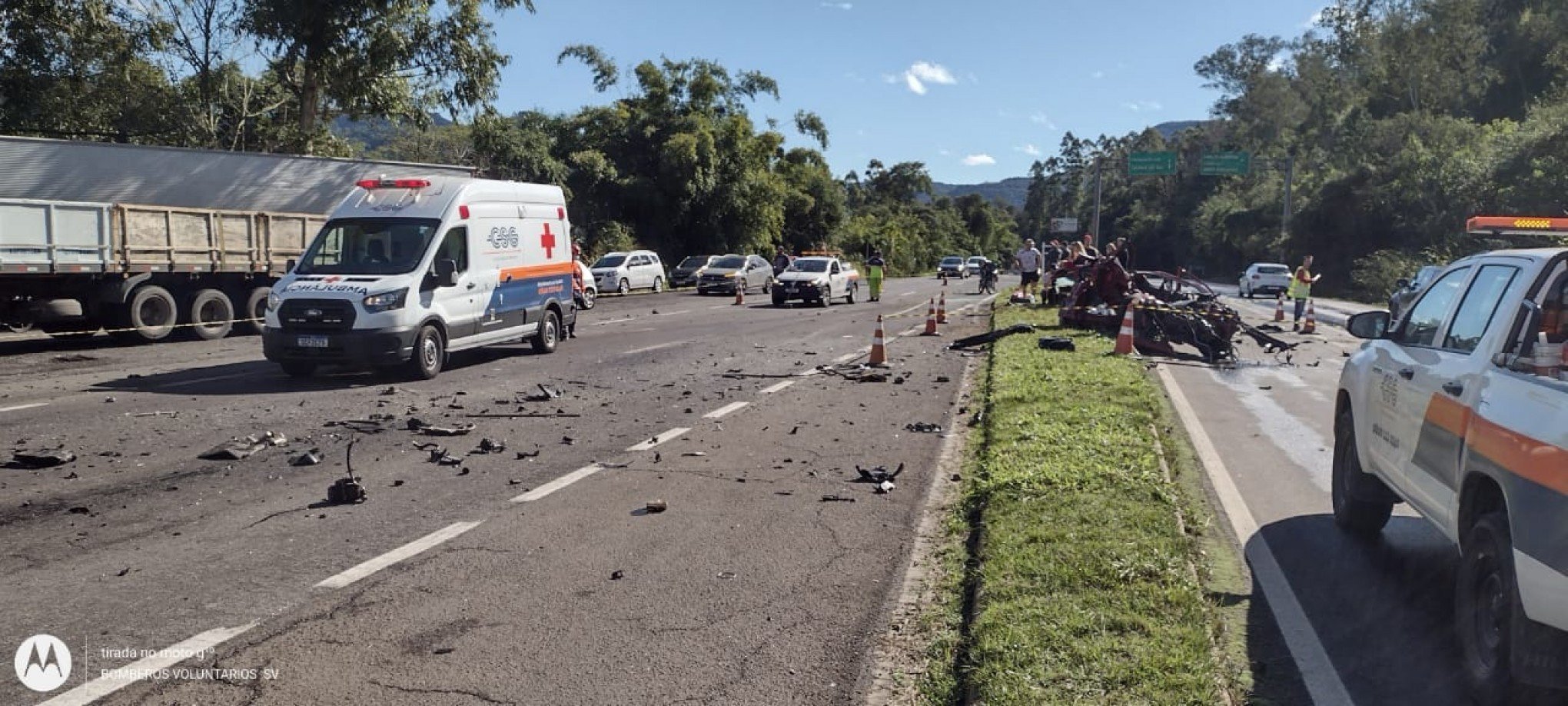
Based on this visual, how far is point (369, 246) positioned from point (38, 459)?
6262 mm

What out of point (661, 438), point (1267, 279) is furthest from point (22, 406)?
point (1267, 279)

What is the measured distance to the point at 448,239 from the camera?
1416cm

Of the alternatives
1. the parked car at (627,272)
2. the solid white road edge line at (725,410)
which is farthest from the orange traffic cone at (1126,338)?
the parked car at (627,272)

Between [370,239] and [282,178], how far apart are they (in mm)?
9007

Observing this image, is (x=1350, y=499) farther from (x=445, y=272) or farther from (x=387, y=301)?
(x=445, y=272)

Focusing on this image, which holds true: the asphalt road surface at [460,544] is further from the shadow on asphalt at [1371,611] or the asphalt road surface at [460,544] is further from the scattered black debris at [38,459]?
the shadow on asphalt at [1371,611]

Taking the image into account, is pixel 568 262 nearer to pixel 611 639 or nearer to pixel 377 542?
pixel 377 542

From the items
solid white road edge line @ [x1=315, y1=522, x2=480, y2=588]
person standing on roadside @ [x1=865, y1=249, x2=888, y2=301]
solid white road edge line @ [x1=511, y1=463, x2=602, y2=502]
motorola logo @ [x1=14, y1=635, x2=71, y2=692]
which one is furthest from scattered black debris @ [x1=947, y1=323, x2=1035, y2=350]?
motorola logo @ [x1=14, y1=635, x2=71, y2=692]

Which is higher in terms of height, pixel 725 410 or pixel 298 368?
pixel 298 368

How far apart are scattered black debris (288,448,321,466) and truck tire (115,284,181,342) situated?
36.5 ft

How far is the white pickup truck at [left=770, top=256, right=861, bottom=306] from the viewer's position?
31.4 metres

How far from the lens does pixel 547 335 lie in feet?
55.2

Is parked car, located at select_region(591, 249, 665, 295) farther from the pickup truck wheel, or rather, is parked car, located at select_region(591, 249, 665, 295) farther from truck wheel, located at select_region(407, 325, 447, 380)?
the pickup truck wheel

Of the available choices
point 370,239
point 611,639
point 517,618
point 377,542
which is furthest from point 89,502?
point 370,239
